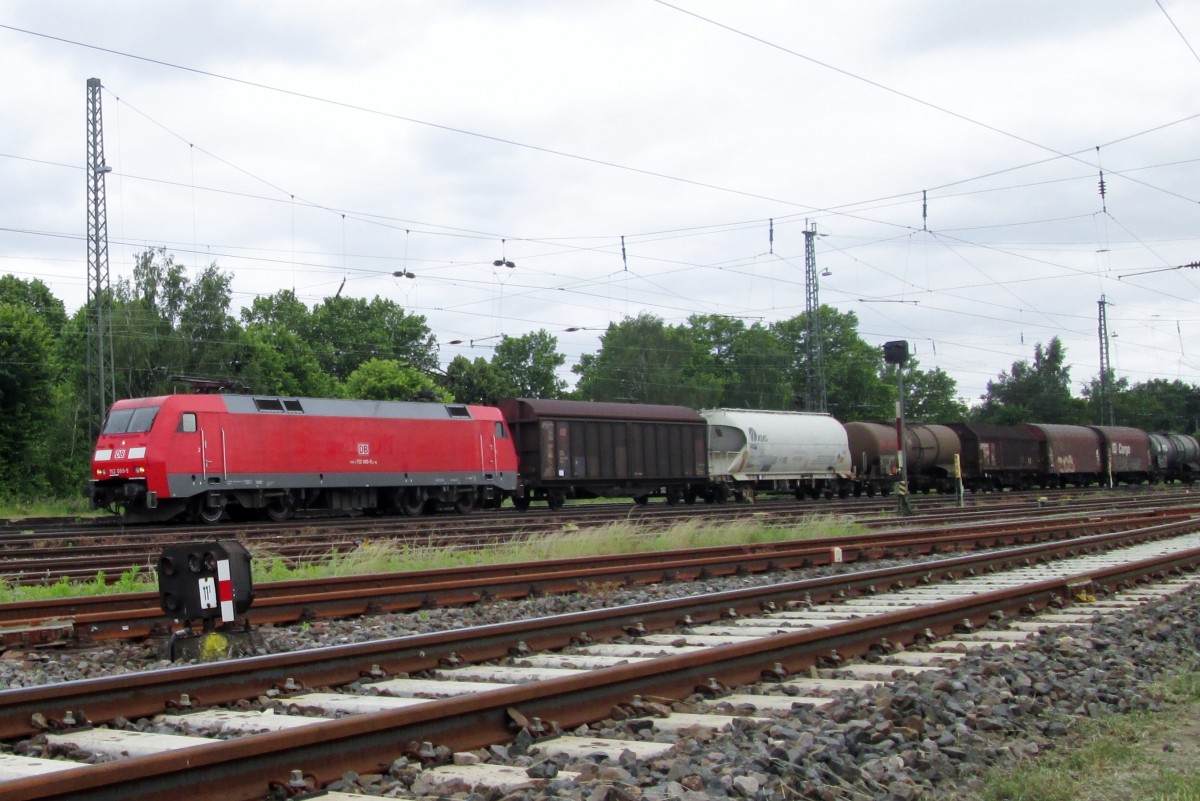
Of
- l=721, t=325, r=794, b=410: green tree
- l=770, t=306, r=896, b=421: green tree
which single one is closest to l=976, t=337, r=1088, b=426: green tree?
l=770, t=306, r=896, b=421: green tree

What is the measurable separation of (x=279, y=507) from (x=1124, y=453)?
141 feet

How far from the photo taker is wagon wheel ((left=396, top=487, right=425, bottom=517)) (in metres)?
30.1

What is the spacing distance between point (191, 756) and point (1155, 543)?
62.2 feet

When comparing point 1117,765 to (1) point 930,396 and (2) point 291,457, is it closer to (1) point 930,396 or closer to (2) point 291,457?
(2) point 291,457

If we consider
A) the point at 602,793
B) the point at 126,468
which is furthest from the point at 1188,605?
the point at 126,468

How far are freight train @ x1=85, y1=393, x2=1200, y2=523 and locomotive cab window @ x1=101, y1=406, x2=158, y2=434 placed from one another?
0.05 metres

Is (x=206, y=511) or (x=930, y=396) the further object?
(x=930, y=396)

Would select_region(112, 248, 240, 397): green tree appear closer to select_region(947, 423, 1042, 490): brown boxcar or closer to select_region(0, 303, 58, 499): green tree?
select_region(0, 303, 58, 499): green tree

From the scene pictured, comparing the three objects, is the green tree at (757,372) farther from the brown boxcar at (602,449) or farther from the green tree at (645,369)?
the brown boxcar at (602,449)

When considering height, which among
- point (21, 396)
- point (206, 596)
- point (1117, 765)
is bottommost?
point (1117, 765)

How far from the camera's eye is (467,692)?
6.61 m

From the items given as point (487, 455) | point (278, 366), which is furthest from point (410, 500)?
point (278, 366)

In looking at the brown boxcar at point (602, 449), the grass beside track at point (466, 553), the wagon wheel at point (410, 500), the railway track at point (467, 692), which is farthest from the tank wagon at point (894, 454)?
the railway track at point (467, 692)

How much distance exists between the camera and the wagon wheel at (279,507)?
27125 mm
